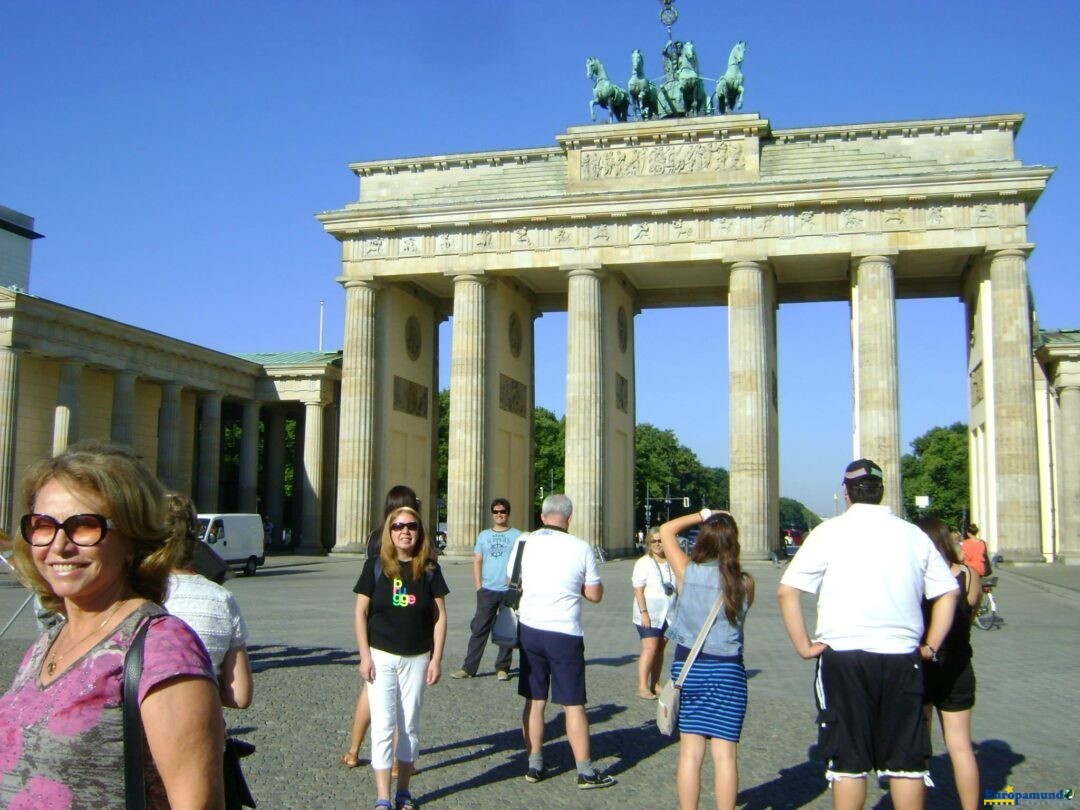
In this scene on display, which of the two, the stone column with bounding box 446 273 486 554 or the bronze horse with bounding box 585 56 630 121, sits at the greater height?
the bronze horse with bounding box 585 56 630 121

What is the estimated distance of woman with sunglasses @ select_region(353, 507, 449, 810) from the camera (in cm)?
735

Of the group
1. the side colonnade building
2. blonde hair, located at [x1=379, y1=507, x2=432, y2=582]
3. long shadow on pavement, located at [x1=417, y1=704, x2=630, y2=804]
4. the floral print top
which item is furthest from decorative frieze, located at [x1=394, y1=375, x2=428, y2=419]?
the floral print top

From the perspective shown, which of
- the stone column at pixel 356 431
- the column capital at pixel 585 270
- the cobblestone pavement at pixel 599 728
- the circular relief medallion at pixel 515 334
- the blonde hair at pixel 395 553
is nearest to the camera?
the blonde hair at pixel 395 553

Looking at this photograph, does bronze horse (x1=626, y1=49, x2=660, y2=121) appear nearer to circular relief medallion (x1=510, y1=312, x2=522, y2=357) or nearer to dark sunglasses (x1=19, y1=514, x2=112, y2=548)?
circular relief medallion (x1=510, y1=312, x2=522, y2=357)

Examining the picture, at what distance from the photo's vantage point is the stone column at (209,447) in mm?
51781

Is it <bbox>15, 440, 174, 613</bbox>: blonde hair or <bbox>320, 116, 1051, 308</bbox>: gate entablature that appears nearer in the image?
<bbox>15, 440, 174, 613</bbox>: blonde hair

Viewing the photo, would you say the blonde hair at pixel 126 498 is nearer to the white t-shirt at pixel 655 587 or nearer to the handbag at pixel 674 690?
the handbag at pixel 674 690

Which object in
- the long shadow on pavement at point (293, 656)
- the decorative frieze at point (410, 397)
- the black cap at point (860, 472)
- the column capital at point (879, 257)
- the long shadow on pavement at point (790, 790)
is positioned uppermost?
the column capital at point (879, 257)

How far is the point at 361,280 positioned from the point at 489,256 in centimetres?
547

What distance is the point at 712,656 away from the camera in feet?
22.7

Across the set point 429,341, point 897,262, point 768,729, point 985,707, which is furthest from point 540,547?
point 429,341

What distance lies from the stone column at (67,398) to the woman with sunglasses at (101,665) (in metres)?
42.0

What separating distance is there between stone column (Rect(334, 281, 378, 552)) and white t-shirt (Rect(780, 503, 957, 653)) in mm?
40256

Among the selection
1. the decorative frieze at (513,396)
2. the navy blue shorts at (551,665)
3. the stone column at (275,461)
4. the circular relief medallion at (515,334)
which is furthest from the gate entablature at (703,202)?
the navy blue shorts at (551,665)
